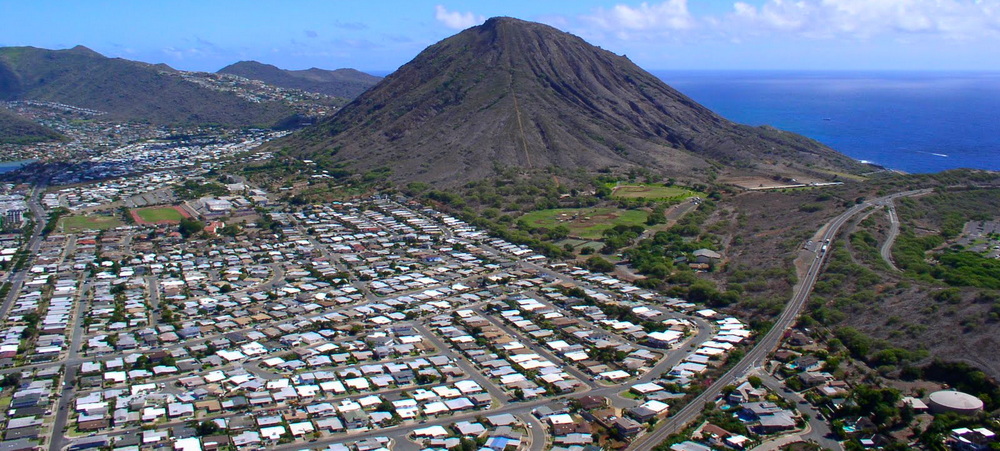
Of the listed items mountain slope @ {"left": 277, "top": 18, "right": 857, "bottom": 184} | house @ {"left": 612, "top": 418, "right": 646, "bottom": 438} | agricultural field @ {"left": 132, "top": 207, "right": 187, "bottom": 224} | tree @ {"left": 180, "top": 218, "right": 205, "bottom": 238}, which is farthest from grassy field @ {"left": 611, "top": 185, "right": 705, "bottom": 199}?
house @ {"left": 612, "top": 418, "right": 646, "bottom": 438}

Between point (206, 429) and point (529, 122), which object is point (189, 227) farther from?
point (529, 122)

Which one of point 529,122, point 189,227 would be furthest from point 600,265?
point 529,122

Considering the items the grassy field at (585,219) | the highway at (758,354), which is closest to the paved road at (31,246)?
the highway at (758,354)

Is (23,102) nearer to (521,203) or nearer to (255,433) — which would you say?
(521,203)

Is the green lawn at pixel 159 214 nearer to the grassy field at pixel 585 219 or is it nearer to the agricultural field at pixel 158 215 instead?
the agricultural field at pixel 158 215

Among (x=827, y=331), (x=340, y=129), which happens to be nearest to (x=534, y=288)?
(x=827, y=331)

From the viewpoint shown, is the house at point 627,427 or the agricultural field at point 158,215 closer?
the house at point 627,427
